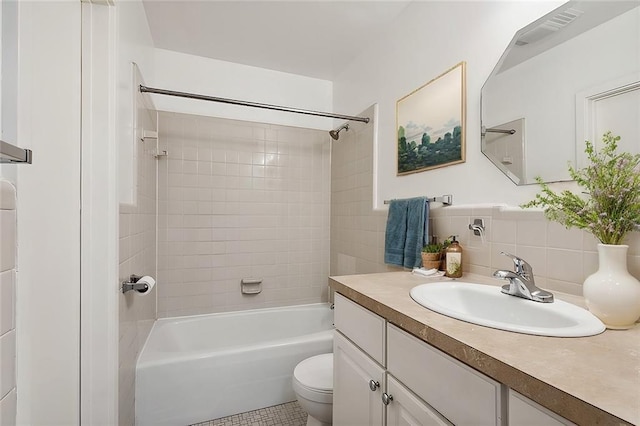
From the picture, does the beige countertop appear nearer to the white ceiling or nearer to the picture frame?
the picture frame

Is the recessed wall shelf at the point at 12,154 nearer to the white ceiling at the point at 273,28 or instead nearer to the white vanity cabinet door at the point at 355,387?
the white vanity cabinet door at the point at 355,387

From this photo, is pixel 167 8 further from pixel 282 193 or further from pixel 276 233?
pixel 276 233

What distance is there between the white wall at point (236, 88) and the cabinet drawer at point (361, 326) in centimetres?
186

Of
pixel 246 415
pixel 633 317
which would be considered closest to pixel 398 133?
pixel 633 317

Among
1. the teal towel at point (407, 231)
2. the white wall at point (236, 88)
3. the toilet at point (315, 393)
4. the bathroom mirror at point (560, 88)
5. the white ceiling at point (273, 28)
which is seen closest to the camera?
the bathroom mirror at point (560, 88)

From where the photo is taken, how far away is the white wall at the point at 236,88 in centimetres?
245

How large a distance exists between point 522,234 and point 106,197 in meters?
1.62

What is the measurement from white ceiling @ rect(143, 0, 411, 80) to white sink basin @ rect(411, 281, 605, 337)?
1.71m

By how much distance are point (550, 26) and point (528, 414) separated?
1.26 m

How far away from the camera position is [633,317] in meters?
0.73

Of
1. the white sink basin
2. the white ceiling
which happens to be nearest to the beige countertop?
the white sink basin

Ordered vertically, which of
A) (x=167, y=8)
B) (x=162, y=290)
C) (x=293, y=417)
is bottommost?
(x=293, y=417)

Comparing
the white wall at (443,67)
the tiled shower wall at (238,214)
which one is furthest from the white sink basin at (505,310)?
the tiled shower wall at (238,214)

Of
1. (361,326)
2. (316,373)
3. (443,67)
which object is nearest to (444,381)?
(361,326)
